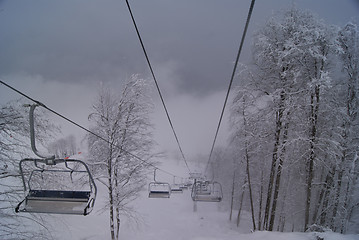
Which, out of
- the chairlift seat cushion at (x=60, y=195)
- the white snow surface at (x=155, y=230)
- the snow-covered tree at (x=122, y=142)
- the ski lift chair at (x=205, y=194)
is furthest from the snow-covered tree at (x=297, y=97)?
the chairlift seat cushion at (x=60, y=195)

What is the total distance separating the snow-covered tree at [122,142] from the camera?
26.7ft

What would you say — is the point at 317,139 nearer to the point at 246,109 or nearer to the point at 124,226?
the point at 246,109

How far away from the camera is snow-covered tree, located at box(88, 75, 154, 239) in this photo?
26.7 feet

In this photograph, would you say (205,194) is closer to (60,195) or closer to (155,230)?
(155,230)

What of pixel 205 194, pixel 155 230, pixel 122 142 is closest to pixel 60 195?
pixel 122 142

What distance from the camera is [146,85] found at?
8938 millimetres

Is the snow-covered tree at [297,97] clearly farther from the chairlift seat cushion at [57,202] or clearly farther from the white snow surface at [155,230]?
the chairlift seat cushion at [57,202]

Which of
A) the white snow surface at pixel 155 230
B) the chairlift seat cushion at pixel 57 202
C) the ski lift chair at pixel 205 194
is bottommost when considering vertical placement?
the white snow surface at pixel 155 230

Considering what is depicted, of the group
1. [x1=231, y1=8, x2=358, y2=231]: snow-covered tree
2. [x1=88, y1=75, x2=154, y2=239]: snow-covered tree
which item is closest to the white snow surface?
[x1=88, y1=75, x2=154, y2=239]: snow-covered tree

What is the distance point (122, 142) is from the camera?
8375 millimetres

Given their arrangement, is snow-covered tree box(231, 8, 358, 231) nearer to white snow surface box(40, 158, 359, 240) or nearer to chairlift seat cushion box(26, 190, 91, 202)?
white snow surface box(40, 158, 359, 240)

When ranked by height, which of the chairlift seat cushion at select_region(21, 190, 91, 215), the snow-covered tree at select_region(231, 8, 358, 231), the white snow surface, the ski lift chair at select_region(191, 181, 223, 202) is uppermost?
the snow-covered tree at select_region(231, 8, 358, 231)

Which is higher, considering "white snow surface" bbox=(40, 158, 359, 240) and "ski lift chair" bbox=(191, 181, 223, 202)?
"ski lift chair" bbox=(191, 181, 223, 202)

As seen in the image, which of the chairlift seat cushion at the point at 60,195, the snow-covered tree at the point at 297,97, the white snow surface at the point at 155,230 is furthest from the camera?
the snow-covered tree at the point at 297,97
